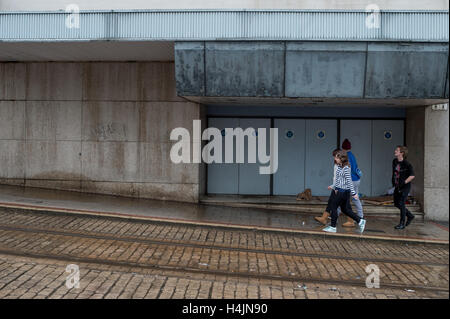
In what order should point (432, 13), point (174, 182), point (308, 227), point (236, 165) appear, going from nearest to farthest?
point (308, 227) < point (432, 13) < point (174, 182) < point (236, 165)

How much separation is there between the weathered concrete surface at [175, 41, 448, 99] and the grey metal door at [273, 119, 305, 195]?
321cm

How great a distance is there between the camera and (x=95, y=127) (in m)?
13.9

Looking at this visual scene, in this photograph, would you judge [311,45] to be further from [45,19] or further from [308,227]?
[45,19]

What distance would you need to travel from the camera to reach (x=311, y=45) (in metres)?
11.4

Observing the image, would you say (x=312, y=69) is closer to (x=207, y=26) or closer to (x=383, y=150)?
(x=207, y=26)

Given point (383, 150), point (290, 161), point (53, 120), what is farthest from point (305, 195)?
point (53, 120)

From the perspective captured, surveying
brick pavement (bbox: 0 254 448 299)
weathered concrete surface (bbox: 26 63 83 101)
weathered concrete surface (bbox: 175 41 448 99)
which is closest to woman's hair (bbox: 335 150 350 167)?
weathered concrete surface (bbox: 175 41 448 99)

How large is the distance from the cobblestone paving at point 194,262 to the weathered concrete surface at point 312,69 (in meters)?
3.67

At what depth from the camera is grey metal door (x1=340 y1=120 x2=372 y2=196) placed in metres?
14.6

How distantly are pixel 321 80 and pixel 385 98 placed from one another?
64.6 inches

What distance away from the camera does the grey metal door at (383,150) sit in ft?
47.8

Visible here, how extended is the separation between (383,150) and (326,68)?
14.6 ft

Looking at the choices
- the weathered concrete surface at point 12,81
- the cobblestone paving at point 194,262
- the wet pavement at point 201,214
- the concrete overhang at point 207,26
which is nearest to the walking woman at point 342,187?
the wet pavement at point 201,214

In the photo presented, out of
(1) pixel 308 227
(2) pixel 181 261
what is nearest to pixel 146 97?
(1) pixel 308 227
